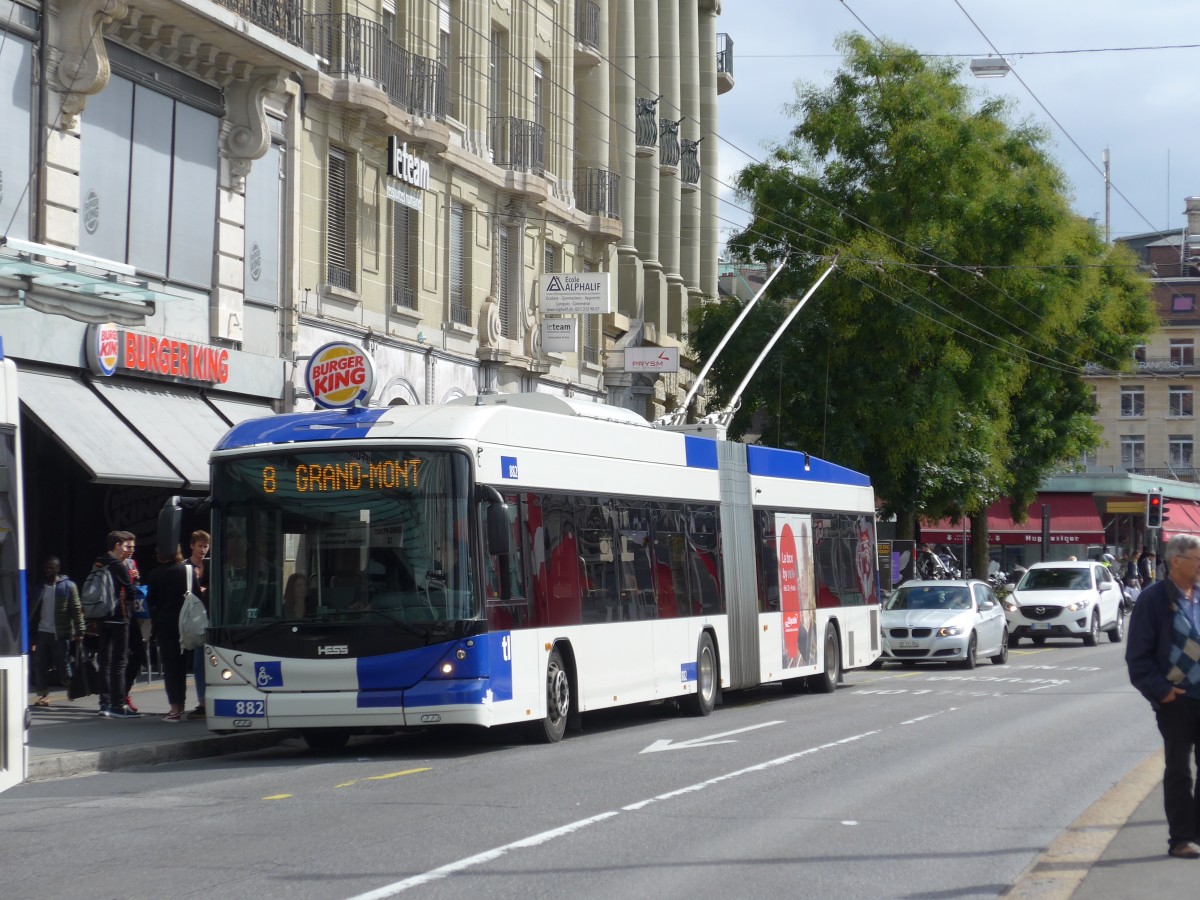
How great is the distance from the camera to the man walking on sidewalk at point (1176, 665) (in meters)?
8.85

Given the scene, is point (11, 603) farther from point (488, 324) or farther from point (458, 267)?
point (488, 324)

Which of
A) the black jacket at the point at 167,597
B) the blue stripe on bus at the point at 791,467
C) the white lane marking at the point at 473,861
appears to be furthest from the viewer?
the blue stripe on bus at the point at 791,467

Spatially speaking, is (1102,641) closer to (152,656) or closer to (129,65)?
(152,656)

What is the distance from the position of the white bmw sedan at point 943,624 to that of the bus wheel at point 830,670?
586 centimetres

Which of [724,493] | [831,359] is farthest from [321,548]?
[831,359]

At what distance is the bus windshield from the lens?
14930 mm

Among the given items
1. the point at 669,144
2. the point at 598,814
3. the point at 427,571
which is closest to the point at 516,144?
the point at 669,144

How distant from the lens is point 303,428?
15.6 m

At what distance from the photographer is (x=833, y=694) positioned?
2427 cm

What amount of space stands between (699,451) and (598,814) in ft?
33.5

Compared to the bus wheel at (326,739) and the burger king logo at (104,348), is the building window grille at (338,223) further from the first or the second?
the bus wheel at (326,739)

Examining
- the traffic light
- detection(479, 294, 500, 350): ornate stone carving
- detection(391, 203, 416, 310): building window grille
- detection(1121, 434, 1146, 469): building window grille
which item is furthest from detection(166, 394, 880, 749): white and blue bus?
detection(1121, 434, 1146, 469): building window grille

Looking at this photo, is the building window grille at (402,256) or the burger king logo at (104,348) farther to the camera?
the building window grille at (402,256)

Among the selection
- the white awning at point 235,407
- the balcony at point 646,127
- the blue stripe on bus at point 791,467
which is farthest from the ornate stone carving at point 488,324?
the balcony at point 646,127
